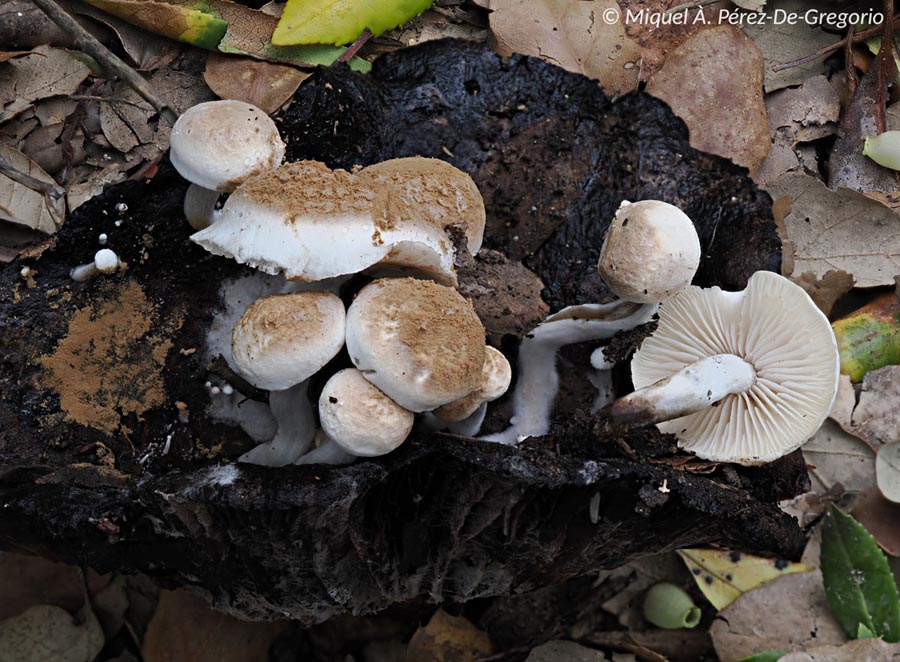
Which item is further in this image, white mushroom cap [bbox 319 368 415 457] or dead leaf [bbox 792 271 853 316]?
dead leaf [bbox 792 271 853 316]

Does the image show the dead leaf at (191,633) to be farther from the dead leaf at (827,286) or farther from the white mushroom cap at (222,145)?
the dead leaf at (827,286)

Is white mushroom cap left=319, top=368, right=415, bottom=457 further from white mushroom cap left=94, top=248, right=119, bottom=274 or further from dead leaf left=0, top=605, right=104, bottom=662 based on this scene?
dead leaf left=0, top=605, right=104, bottom=662

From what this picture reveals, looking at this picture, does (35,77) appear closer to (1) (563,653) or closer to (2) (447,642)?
(2) (447,642)

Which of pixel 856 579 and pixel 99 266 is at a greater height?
pixel 99 266

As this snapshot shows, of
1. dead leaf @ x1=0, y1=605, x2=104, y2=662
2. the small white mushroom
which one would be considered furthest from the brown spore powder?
dead leaf @ x1=0, y1=605, x2=104, y2=662
